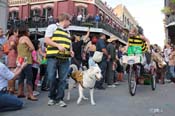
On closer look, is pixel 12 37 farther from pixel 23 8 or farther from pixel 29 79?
pixel 23 8

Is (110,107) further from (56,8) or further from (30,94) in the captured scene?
(56,8)

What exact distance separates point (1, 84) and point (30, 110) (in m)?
0.86

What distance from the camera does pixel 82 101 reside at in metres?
9.51

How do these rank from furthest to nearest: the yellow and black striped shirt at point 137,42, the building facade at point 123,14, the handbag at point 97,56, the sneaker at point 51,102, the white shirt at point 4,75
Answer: the building facade at point 123,14
the handbag at point 97,56
the yellow and black striped shirt at point 137,42
the sneaker at point 51,102
the white shirt at point 4,75

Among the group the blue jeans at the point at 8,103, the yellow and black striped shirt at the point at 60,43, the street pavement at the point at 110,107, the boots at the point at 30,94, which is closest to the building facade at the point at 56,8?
the street pavement at the point at 110,107

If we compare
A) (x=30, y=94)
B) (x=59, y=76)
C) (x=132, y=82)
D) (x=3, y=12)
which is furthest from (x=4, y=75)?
(x=3, y=12)

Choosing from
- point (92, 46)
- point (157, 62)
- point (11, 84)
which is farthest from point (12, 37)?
point (157, 62)

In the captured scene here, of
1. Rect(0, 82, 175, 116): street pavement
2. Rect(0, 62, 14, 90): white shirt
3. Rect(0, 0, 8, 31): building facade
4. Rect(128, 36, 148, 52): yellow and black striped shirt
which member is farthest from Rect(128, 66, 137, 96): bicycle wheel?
Rect(0, 0, 8, 31): building facade

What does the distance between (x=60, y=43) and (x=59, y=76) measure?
2.45 ft

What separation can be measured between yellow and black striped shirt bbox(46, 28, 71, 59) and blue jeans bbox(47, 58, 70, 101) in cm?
13

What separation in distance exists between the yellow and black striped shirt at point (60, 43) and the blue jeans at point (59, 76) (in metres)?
0.13

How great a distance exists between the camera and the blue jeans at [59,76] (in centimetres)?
858

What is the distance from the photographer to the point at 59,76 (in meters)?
8.73

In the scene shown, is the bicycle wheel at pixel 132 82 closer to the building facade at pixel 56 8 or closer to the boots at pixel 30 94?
the boots at pixel 30 94
